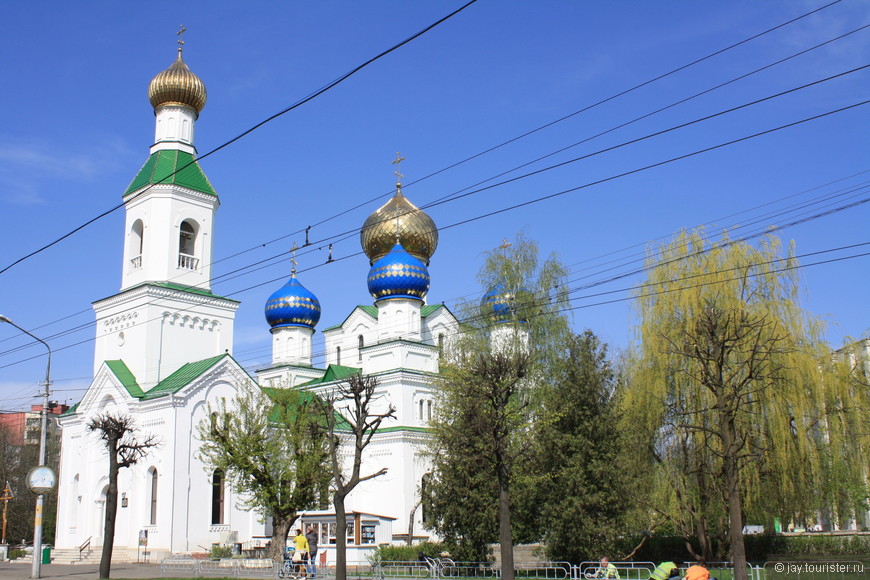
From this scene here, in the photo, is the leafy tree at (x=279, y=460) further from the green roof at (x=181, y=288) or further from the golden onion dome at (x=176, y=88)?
the golden onion dome at (x=176, y=88)

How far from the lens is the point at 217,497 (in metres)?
31.2

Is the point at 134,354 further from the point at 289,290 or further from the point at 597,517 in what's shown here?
the point at 597,517

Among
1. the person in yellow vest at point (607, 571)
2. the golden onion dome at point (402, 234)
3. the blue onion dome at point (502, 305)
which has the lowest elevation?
the person in yellow vest at point (607, 571)

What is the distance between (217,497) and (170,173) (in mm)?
13706

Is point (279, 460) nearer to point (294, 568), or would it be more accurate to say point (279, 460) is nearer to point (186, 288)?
point (294, 568)

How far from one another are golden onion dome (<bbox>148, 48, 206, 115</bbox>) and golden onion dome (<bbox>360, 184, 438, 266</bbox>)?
9.91 meters

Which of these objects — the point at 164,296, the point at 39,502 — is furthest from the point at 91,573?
the point at 164,296

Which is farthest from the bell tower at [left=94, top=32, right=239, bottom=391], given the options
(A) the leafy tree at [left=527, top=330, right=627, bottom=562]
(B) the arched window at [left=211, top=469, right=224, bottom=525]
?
(A) the leafy tree at [left=527, top=330, right=627, bottom=562]

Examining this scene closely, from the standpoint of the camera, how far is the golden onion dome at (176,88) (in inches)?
1415

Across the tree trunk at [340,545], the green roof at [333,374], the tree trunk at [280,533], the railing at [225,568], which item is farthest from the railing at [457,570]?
the green roof at [333,374]

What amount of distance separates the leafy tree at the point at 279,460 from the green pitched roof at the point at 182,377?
4115 mm

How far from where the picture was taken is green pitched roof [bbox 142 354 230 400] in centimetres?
3109

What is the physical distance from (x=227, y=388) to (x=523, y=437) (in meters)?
13.6

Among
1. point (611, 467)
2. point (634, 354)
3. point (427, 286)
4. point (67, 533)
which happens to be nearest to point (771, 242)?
point (634, 354)
